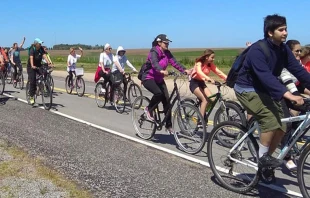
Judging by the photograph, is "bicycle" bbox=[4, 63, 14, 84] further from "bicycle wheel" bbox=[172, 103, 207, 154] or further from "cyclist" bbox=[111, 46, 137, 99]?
"bicycle wheel" bbox=[172, 103, 207, 154]

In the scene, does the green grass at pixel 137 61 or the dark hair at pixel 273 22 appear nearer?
the dark hair at pixel 273 22

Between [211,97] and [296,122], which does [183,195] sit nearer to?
[296,122]

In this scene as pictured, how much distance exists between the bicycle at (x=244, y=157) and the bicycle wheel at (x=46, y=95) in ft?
25.0

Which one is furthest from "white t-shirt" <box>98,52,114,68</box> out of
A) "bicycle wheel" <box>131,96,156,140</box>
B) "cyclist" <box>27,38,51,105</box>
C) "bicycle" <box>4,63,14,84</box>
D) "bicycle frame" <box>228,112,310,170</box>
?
"bicycle" <box>4,63,14,84</box>

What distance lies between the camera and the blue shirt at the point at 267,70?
4.24m

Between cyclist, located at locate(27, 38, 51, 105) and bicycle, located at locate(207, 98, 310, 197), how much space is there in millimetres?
8208

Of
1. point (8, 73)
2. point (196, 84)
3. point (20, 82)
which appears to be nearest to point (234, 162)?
point (196, 84)

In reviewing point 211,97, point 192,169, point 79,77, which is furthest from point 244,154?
point 79,77

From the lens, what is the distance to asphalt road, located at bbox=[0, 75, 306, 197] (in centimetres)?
496

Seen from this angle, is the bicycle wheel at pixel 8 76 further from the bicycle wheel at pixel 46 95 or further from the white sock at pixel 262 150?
the white sock at pixel 262 150

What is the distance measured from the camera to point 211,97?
7.75m

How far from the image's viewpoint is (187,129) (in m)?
6.99

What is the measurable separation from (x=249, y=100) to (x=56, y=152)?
3.64 metres

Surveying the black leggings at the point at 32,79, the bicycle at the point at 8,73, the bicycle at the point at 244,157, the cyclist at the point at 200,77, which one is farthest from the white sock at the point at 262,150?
the bicycle at the point at 8,73
